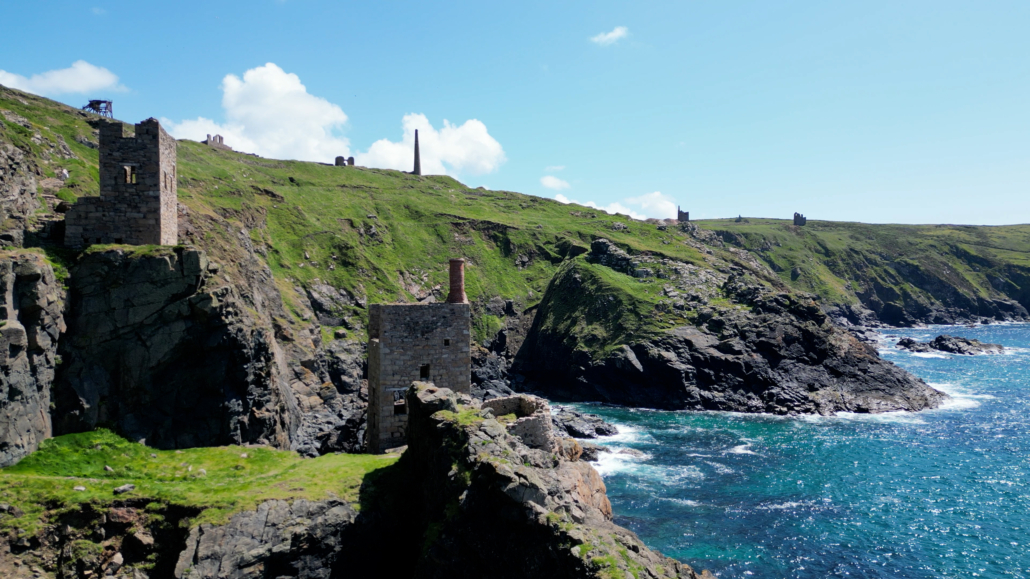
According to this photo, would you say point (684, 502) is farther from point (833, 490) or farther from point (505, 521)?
point (505, 521)

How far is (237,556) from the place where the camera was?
782 inches

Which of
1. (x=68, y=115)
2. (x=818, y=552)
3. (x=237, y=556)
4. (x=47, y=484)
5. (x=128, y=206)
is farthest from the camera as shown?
(x=68, y=115)

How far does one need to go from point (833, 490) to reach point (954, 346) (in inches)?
3922

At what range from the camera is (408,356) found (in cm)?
2948

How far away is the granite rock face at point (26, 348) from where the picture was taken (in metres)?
26.9

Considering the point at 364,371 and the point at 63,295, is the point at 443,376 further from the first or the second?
the point at 364,371

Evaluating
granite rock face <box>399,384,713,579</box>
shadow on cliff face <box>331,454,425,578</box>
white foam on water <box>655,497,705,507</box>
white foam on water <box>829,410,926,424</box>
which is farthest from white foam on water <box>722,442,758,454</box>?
shadow on cliff face <box>331,454,425,578</box>

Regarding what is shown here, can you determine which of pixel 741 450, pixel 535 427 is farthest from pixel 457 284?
pixel 741 450

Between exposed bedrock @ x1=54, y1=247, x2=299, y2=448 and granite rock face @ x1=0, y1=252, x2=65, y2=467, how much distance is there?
3.61 feet

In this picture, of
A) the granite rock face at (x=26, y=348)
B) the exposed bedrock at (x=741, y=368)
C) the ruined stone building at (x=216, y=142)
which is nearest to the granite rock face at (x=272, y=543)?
the granite rock face at (x=26, y=348)

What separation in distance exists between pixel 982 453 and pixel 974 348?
270 feet

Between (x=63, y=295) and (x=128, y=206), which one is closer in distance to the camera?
(x=63, y=295)

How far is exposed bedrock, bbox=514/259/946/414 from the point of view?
3196 inches

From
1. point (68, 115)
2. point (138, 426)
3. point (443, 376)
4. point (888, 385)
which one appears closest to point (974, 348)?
point (888, 385)
